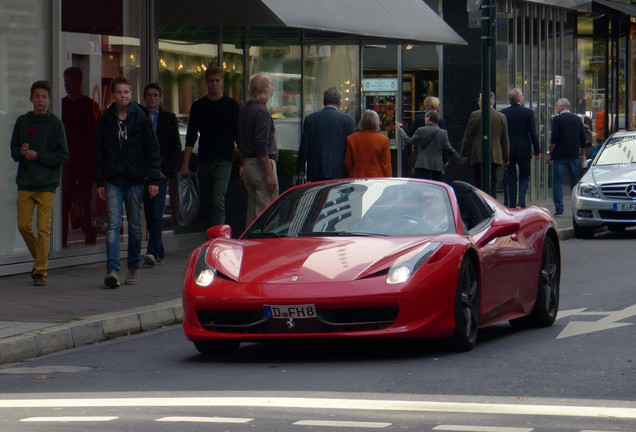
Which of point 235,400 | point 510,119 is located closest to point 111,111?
point 235,400

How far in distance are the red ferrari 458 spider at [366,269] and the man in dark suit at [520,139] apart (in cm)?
1186

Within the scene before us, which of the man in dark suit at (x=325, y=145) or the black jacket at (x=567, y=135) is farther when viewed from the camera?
the black jacket at (x=567, y=135)

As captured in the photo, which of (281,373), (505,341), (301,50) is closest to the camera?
(281,373)

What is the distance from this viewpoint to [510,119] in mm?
22016

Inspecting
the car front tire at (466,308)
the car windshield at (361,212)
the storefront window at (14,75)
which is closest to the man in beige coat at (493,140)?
the storefront window at (14,75)

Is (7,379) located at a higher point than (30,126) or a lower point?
lower

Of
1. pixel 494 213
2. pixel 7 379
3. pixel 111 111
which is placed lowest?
pixel 7 379

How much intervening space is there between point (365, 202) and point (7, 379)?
9.00 ft

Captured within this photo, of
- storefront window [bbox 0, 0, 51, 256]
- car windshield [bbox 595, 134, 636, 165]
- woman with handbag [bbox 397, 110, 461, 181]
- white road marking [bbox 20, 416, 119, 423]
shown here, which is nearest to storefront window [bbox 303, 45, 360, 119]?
woman with handbag [bbox 397, 110, 461, 181]

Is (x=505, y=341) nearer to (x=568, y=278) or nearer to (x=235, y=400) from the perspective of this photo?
(x=235, y=400)

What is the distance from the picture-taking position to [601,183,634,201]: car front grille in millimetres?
19453

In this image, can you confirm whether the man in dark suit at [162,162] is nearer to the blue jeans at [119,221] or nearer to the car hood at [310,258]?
the blue jeans at [119,221]

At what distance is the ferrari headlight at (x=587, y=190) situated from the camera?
19.8m

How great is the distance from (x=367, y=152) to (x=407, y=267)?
6494 mm
